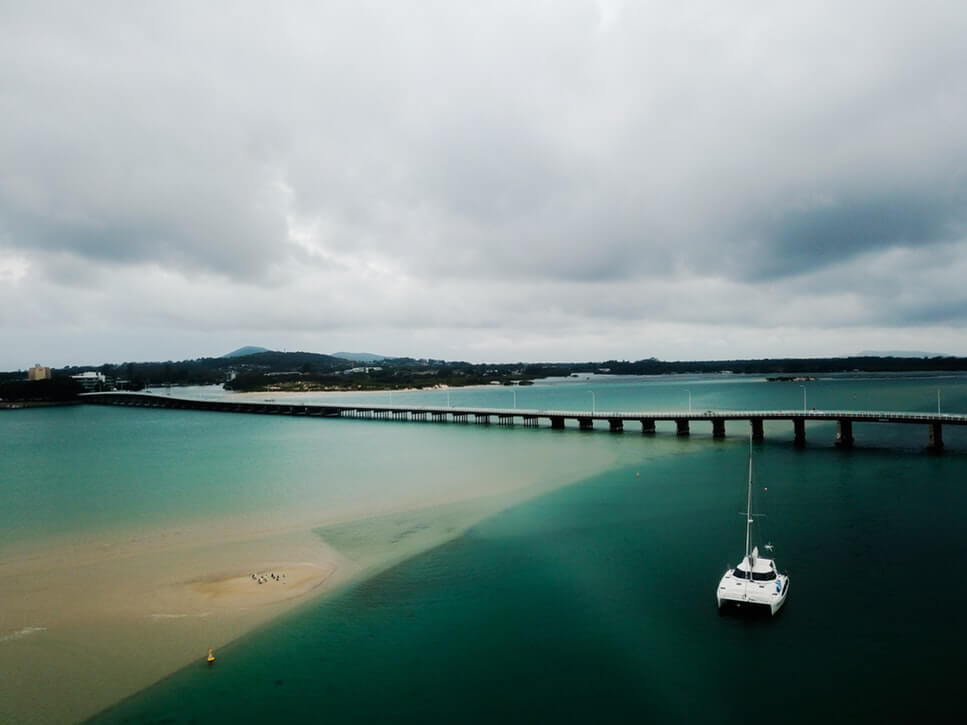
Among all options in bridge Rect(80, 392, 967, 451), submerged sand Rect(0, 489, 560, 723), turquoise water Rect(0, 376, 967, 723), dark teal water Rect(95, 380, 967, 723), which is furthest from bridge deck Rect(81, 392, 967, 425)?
submerged sand Rect(0, 489, 560, 723)

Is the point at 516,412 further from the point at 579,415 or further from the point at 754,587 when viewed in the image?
the point at 754,587

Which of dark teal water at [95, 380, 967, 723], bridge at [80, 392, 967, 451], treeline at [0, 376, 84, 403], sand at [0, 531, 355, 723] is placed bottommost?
dark teal water at [95, 380, 967, 723]

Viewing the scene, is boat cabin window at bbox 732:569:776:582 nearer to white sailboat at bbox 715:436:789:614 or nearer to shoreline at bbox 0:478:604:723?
white sailboat at bbox 715:436:789:614

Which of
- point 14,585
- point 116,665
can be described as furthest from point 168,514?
point 116,665

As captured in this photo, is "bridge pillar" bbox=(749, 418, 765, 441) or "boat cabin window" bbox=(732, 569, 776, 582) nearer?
"boat cabin window" bbox=(732, 569, 776, 582)

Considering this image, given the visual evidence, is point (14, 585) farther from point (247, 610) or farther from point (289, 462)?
point (289, 462)


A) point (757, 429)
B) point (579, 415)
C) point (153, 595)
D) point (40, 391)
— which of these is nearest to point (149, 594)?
point (153, 595)
